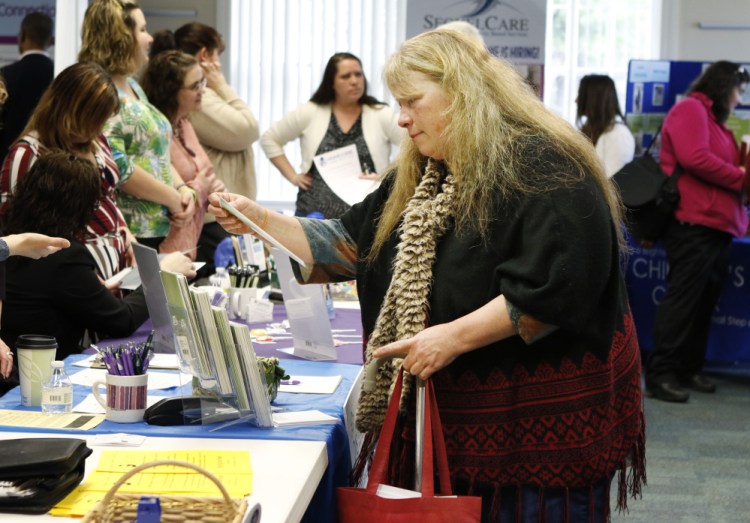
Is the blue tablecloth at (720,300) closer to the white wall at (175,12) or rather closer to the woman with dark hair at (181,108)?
the woman with dark hair at (181,108)

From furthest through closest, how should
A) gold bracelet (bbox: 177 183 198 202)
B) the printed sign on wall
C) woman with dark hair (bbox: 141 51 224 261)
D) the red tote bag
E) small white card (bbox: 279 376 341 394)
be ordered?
the printed sign on wall → woman with dark hair (bbox: 141 51 224 261) → gold bracelet (bbox: 177 183 198 202) → small white card (bbox: 279 376 341 394) → the red tote bag

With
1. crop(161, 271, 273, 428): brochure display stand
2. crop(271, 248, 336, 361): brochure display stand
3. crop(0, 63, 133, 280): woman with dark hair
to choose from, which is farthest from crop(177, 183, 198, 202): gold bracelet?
crop(161, 271, 273, 428): brochure display stand

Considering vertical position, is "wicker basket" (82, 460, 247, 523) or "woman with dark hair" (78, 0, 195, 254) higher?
"woman with dark hair" (78, 0, 195, 254)

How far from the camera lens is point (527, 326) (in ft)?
5.83

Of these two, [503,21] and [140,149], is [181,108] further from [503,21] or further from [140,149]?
[503,21]

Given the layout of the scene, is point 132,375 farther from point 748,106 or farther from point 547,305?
point 748,106

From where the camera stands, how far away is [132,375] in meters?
1.96

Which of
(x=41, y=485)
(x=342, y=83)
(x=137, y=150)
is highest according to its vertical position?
(x=342, y=83)

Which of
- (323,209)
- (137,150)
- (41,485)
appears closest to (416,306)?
(41,485)

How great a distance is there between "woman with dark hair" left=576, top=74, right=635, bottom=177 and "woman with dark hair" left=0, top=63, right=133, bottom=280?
2821mm

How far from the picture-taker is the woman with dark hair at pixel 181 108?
171 inches

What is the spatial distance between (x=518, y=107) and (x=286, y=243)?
58 cm

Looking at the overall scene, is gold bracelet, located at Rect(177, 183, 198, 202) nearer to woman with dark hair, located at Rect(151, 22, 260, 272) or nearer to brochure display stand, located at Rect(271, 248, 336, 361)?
woman with dark hair, located at Rect(151, 22, 260, 272)

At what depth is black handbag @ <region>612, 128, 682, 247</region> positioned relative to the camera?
495 centimetres
